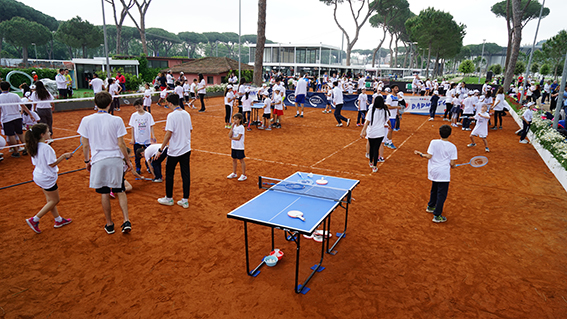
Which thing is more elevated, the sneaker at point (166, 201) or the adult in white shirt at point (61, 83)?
the adult in white shirt at point (61, 83)

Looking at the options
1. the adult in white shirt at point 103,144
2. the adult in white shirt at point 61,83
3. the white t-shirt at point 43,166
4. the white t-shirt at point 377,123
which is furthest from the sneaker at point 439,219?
the adult in white shirt at point 61,83

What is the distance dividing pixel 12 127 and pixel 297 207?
951 cm

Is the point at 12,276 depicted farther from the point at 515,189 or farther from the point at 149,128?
the point at 515,189

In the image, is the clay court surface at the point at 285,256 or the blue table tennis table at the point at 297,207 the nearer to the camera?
the blue table tennis table at the point at 297,207

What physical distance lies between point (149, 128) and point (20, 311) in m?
4.47

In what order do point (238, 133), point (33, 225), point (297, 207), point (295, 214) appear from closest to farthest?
point (295, 214) → point (297, 207) → point (33, 225) → point (238, 133)

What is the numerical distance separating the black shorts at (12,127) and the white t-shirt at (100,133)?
6.45 m

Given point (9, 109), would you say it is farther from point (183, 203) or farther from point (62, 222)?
point (183, 203)

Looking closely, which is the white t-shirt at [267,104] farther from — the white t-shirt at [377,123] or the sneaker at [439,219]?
the sneaker at [439,219]

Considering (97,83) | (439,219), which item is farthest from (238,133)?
(97,83)

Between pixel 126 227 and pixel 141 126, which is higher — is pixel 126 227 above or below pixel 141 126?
below

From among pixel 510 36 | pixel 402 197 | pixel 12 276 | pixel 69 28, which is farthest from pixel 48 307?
pixel 69 28

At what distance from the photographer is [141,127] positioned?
23.7 ft

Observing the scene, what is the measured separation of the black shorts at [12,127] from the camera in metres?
8.91
